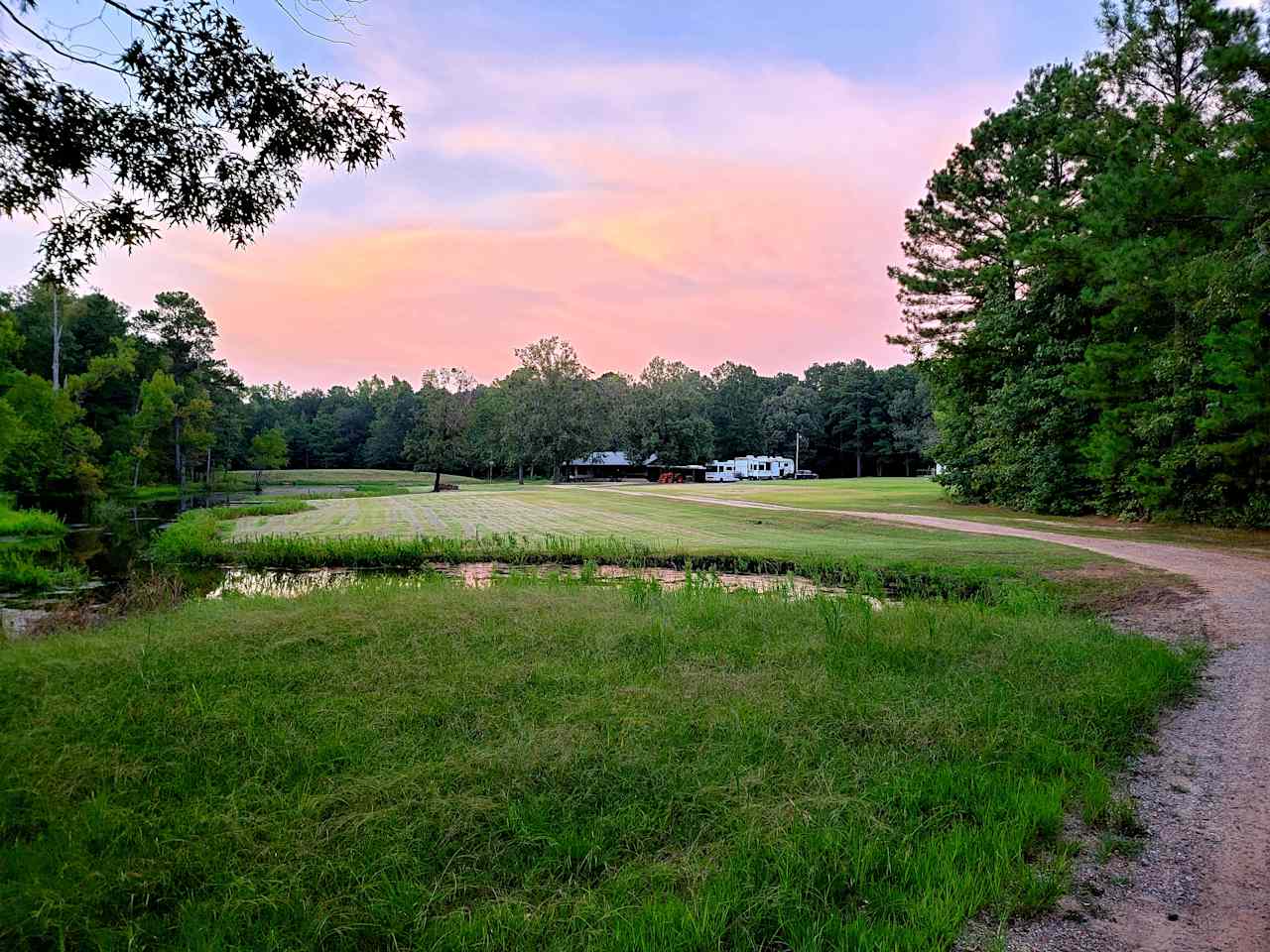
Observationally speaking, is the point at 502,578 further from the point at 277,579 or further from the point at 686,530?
the point at 686,530

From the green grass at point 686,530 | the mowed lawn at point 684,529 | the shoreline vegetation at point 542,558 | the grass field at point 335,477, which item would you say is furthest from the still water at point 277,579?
the grass field at point 335,477

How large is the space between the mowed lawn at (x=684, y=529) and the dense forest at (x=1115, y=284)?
18.3 feet

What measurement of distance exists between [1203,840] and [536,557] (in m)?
12.8

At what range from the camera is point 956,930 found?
8.63 feet

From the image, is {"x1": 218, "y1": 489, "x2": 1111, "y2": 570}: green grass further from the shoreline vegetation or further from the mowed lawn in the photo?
the shoreline vegetation

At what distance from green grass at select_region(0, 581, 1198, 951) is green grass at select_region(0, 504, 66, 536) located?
18.8 m

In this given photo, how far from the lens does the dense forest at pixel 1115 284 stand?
39.2 feet

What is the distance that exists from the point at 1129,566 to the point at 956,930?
11954 mm

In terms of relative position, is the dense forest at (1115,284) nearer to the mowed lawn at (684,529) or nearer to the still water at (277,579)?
the mowed lawn at (684,529)

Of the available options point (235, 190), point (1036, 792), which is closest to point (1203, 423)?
point (1036, 792)

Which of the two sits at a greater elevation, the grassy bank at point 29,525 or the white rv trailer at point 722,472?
the white rv trailer at point 722,472

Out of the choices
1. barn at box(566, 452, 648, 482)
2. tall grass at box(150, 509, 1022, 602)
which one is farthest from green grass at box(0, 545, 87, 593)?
barn at box(566, 452, 648, 482)

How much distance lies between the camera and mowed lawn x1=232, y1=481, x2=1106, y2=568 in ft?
48.3

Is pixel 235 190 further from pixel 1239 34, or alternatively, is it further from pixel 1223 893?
pixel 1239 34
